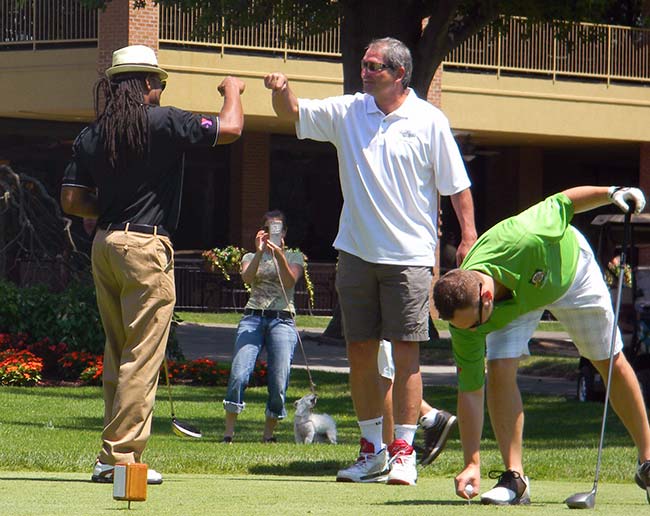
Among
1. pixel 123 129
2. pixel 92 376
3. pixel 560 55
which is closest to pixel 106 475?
pixel 123 129

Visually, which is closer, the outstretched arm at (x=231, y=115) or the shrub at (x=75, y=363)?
the outstretched arm at (x=231, y=115)

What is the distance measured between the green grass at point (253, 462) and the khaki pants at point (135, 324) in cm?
27

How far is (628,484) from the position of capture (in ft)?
27.0

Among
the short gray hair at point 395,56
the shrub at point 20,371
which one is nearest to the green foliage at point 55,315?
the shrub at point 20,371

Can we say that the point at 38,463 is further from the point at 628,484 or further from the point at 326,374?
the point at 326,374

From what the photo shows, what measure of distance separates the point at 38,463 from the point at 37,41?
72.1 feet

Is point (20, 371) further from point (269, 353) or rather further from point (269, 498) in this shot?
point (269, 498)

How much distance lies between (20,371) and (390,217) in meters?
9.45

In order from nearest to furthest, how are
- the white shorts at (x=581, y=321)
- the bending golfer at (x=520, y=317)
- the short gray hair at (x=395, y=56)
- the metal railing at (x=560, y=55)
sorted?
the bending golfer at (x=520, y=317) → the white shorts at (x=581, y=321) → the short gray hair at (x=395, y=56) → the metal railing at (x=560, y=55)

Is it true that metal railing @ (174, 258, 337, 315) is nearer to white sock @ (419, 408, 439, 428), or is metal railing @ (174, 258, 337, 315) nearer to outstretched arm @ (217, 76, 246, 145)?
white sock @ (419, 408, 439, 428)

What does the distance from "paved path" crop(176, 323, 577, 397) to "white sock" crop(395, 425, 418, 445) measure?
9824mm

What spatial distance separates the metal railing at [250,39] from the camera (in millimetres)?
28438

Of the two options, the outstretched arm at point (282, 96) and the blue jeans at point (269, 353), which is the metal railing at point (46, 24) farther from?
the outstretched arm at point (282, 96)

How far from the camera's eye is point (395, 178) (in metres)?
7.16
